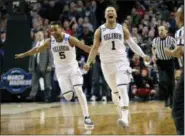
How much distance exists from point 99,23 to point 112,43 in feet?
27.7

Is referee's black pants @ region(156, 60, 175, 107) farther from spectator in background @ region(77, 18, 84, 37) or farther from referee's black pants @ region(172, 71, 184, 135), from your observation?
referee's black pants @ region(172, 71, 184, 135)

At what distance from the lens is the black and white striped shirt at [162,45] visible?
1266 centimetres

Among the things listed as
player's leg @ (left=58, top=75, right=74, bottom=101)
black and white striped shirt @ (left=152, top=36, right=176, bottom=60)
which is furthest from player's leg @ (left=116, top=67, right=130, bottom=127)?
black and white striped shirt @ (left=152, top=36, right=176, bottom=60)

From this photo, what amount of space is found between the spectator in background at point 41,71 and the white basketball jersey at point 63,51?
5.96 metres

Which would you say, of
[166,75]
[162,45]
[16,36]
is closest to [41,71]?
[16,36]

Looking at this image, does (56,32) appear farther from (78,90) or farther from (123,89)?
(123,89)

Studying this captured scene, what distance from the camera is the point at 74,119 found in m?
11.5

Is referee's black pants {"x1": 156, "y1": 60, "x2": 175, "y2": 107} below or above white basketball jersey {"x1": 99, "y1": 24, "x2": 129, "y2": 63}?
below

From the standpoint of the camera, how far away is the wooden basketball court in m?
9.45

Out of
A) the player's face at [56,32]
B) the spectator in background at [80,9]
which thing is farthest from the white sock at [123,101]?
the spectator in background at [80,9]

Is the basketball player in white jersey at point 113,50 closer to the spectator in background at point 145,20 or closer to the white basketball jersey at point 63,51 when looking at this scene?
the white basketball jersey at point 63,51

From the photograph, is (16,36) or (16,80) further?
(16,80)

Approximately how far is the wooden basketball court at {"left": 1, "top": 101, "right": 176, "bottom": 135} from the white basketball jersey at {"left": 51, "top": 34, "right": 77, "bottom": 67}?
1.21 metres

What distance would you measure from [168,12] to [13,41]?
18.1 feet
